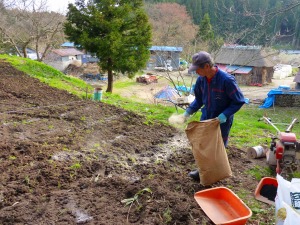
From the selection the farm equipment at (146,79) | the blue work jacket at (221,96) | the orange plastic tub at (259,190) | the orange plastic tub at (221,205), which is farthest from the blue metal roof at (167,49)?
the orange plastic tub at (221,205)

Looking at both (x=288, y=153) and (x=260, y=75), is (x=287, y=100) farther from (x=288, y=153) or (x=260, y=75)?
(x=288, y=153)

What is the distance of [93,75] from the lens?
24.9 m

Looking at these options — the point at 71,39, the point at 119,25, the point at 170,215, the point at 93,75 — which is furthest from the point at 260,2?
the point at 170,215

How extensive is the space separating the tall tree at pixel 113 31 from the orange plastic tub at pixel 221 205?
10.1 meters

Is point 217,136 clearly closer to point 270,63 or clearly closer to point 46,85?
point 46,85

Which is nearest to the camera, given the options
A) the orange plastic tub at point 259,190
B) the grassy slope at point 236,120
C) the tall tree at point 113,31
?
the orange plastic tub at point 259,190

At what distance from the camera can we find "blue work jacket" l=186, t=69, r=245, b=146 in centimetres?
269

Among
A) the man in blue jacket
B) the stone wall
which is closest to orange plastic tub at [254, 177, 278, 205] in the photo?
the man in blue jacket

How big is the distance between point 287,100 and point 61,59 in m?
21.3

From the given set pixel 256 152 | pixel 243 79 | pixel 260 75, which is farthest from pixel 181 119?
pixel 260 75

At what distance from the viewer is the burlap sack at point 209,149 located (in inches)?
105

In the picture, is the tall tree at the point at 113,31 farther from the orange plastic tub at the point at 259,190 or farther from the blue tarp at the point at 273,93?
the orange plastic tub at the point at 259,190

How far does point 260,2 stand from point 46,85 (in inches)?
603

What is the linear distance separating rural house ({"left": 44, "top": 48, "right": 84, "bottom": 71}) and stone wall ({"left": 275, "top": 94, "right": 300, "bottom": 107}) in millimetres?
20526
